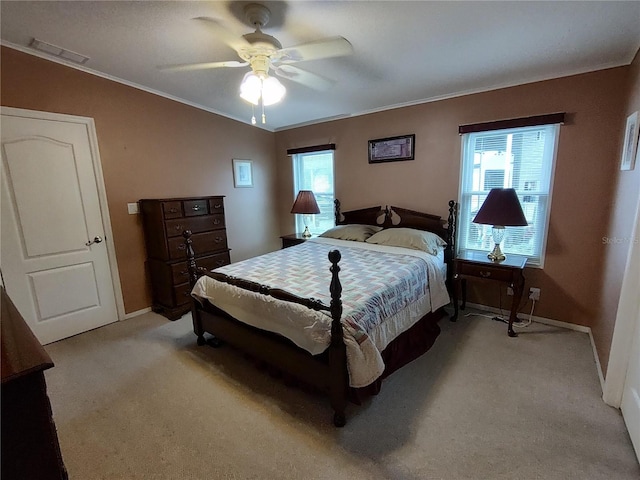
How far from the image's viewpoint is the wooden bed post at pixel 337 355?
1.62 m

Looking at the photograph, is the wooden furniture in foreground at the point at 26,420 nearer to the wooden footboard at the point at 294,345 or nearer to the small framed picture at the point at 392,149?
the wooden footboard at the point at 294,345

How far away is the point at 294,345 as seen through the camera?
194 cm

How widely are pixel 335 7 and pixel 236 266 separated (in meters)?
2.09

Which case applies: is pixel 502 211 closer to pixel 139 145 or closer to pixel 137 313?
pixel 139 145

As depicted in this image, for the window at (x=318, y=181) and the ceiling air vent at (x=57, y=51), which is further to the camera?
the window at (x=318, y=181)

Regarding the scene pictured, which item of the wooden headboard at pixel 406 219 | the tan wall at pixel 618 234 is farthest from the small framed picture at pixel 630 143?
the wooden headboard at pixel 406 219

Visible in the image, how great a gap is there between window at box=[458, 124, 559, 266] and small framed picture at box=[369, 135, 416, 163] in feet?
1.93

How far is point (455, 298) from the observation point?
297 cm

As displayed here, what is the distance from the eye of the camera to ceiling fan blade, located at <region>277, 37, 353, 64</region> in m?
1.63

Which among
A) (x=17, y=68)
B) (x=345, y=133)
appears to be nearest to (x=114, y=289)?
(x=17, y=68)

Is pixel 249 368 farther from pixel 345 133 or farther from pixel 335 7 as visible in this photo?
pixel 345 133

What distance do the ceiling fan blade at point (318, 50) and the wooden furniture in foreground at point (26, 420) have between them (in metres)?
1.85

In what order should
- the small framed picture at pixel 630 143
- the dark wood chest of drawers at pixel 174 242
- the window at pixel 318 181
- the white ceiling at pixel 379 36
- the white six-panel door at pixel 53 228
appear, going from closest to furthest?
the white ceiling at pixel 379 36 → the small framed picture at pixel 630 143 → the white six-panel door at pixel 53 228 → the dark wood chest of drawers at pixel 174 242 → the window at pixel 318 181

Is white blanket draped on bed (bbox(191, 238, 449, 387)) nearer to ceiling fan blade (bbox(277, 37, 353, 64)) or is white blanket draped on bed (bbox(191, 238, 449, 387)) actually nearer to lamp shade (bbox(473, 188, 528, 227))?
lamp shade (bbox(473, 188, 528, 227))
